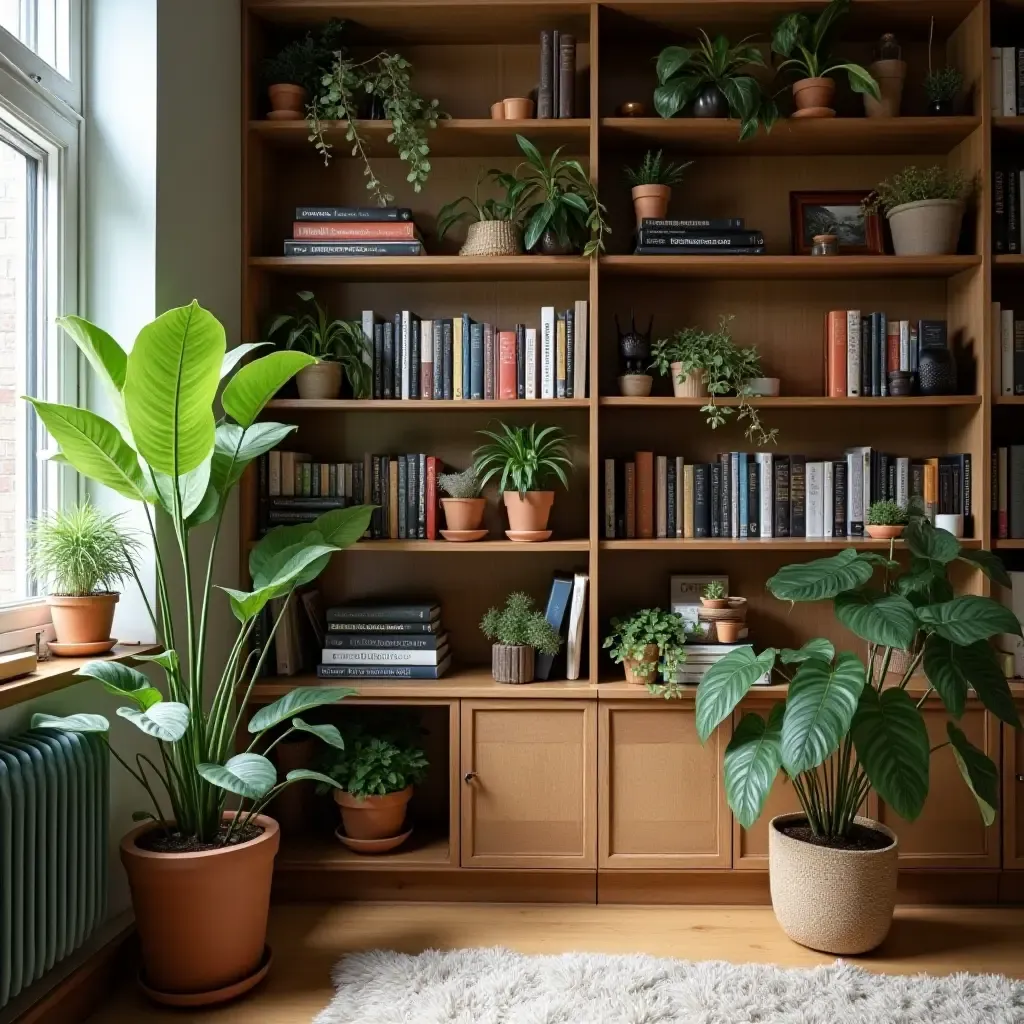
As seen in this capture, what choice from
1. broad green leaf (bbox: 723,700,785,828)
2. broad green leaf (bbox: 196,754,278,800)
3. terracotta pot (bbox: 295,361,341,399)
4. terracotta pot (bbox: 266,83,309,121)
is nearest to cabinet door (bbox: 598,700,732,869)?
broad green leaf (bbox: 723,700,785,828)

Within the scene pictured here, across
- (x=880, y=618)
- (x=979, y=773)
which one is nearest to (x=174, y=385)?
(x=880, y=618)

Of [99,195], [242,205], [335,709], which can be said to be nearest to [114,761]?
[335,709]

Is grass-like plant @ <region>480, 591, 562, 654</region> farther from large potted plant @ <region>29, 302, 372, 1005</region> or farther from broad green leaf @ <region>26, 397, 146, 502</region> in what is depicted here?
broad green leaf @ <region>26, 397, 146, 502</region>

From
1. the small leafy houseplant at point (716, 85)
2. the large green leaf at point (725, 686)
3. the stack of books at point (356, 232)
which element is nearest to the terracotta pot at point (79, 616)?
the stack of books at point (356, 232)

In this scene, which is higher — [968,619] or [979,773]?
[968,619]

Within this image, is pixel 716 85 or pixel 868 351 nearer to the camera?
pixel 716 85

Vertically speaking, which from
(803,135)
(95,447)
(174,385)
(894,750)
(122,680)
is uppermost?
(803,135)

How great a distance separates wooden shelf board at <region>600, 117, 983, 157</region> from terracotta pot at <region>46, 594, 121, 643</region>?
1932mm

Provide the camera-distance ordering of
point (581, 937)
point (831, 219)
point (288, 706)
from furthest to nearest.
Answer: point (831, 219), point (581, 937), point (288, 706)

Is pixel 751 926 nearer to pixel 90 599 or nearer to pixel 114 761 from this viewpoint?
pixel 114 761

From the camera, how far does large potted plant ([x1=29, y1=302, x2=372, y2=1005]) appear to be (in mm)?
1985

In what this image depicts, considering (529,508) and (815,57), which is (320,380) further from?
(815,57)

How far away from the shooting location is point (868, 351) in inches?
116

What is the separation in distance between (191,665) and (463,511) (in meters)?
0.97
